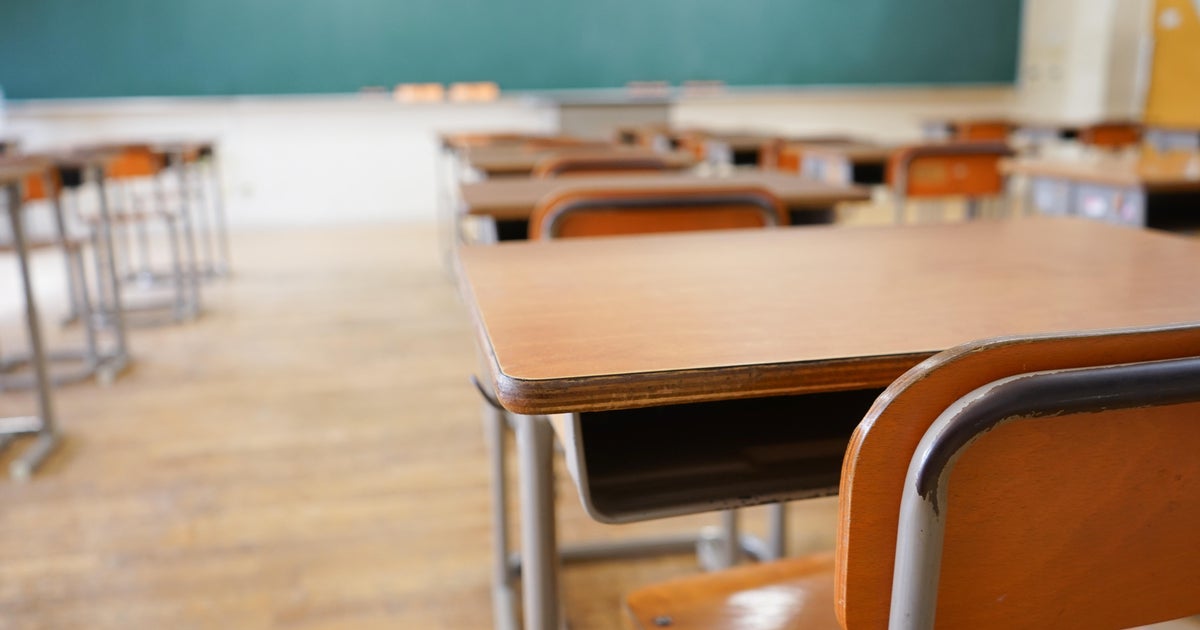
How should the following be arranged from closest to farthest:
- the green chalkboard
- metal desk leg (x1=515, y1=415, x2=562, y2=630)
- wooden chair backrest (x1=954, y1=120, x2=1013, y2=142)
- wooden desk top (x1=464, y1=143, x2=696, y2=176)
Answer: metal desk leg (x1=515, y1=415, x2=562, y2=630) < wooden desk top (x1=464, y1=143, x2=696, y2=176) < wooden chair backrest (x1=954, y1=120, x2=1013, y2=142) < the green chalkboard

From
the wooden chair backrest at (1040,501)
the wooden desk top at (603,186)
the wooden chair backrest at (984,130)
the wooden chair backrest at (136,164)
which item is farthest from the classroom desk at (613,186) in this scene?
the wooden chair backrest at (984,130)

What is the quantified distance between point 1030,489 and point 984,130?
6.11 metres

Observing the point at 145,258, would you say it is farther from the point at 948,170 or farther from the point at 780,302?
the point at 780,302

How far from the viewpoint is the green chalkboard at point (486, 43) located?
6.84m

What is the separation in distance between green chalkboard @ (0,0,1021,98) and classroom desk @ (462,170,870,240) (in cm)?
565

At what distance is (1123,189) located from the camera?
237 cm

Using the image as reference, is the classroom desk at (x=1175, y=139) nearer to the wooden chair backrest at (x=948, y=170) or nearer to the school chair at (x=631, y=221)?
the wooden chair backrest at (x=948, y=170)

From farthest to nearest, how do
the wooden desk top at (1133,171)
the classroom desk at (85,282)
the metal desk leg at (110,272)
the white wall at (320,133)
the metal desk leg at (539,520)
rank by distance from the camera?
1. the white wall at (320,133)
2. the metal desk leg at (110,272)
3. the classroom desk at (85,282)
4. the wooden desk top at (1133,171)
5. the metal desk leg at (539,520)

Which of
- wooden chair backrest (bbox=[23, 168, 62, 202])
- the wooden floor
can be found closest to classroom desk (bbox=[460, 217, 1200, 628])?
the wooden floor

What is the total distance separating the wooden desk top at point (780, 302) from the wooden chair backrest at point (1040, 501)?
0.14 m

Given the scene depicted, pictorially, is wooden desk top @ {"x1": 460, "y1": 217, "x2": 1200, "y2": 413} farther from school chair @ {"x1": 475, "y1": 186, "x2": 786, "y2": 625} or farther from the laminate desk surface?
the laminate desk surface

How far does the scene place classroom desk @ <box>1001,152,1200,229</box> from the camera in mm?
2285

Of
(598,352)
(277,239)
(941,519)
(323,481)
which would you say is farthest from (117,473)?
(277,239)

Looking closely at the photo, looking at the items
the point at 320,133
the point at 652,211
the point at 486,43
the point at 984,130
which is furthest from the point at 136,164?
the point at 984,130
